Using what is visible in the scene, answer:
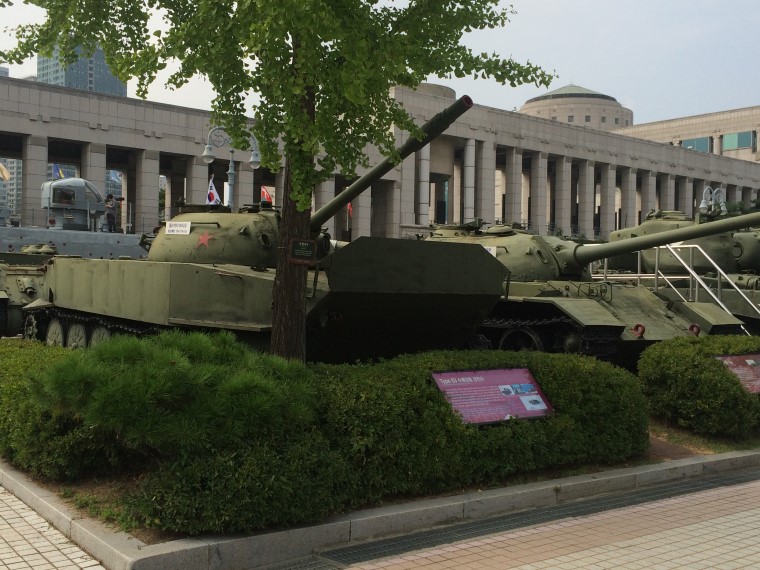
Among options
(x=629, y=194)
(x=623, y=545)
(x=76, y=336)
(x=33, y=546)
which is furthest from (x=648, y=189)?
(x=33, y=546)

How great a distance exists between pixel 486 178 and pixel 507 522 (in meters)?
47.8

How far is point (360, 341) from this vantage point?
979cm

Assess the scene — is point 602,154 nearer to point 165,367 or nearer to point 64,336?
point 64,336

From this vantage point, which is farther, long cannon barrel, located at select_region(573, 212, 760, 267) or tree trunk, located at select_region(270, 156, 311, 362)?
long cannon barrel, located at select_region(573, 212, 760, 267)

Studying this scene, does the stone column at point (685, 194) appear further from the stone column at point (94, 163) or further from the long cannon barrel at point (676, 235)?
the long cannon barrel at point (676, 235)

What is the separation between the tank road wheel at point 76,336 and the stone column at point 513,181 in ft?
145

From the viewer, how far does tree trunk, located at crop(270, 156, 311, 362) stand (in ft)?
25.9

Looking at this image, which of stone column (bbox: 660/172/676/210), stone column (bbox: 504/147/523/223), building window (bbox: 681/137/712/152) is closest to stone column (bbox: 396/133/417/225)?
stone column (bbox: 504/147/523/223)

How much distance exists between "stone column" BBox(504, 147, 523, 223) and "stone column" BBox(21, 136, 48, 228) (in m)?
29.2

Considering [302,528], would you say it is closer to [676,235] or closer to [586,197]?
[676,235]

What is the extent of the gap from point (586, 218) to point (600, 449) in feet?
183

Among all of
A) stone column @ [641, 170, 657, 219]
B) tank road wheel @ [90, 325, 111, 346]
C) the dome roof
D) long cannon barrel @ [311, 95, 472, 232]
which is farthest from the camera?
the dome roof

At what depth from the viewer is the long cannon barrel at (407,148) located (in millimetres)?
7673

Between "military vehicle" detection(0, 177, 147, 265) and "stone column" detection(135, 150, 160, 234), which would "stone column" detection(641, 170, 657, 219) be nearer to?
"stone column" detection(135, 150, 160, 234)
